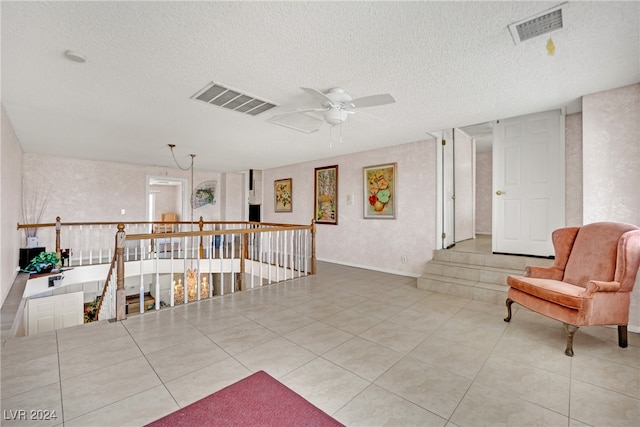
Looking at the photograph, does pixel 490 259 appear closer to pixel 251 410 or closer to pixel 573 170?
pixel 573 170

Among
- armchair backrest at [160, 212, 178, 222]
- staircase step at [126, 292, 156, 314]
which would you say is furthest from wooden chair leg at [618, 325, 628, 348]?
armchair backrest at [160, 212, 178, 222]

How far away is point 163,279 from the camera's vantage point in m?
9.09

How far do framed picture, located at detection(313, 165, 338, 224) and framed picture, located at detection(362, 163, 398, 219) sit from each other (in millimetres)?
860

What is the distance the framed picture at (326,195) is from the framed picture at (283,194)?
992 mm

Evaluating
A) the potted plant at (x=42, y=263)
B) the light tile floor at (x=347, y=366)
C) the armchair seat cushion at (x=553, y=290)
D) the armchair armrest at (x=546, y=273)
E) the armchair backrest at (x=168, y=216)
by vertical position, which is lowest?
the light tile floor at (x=347, y=366)

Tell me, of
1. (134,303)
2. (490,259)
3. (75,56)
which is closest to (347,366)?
(490,259)

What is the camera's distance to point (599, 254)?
8.86 ft

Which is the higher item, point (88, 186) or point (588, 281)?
point (88, 186)

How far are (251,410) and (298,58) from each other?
261 centimetres

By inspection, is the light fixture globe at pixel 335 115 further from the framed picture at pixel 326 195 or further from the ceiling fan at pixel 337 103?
the framed picture at pixel 326 195

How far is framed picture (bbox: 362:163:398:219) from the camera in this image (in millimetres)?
5551

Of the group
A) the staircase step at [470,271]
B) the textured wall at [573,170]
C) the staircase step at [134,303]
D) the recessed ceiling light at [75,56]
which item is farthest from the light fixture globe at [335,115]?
the staircase step at [134,303]

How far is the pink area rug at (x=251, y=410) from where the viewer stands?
1600 mm

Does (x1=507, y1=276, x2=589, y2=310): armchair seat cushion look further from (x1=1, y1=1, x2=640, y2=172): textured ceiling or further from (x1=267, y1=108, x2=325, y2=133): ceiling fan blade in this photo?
(x1=267, y1=108, x2=325, y2=133): ceiling fan blade
